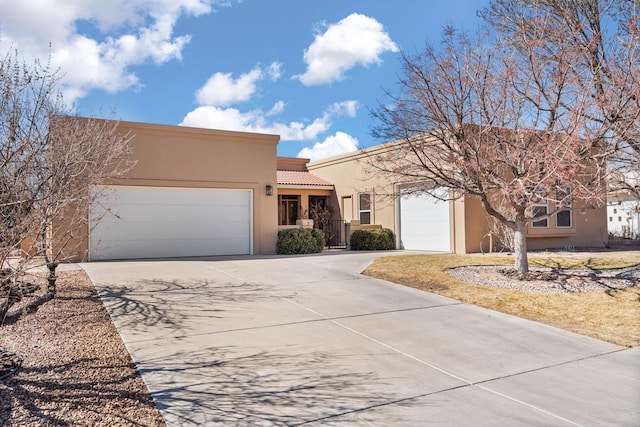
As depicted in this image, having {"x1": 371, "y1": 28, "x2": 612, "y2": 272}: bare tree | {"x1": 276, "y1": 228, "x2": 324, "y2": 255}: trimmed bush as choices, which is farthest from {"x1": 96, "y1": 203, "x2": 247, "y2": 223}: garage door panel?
{"x1": 371, "y1": 28, "x2": 612, "y2": 272}: bare tree

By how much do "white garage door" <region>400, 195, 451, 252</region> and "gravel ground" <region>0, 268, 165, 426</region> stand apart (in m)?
12.1

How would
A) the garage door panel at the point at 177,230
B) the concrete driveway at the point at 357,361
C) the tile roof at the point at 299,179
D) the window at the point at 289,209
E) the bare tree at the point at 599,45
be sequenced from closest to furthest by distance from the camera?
the concrete driveway at the point at 357,361, the bare tree at the point at 599,45, the garage door panel at the point at 177,230, the tile roof at the point at 299,179, the window at the point at 289,209

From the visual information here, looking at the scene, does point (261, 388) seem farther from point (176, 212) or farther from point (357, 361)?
point (176, 212)

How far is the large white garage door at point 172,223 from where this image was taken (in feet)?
45.4

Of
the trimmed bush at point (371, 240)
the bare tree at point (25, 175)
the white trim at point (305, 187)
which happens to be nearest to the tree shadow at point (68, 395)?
the bare tree at point (25, 175)

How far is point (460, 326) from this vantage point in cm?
689

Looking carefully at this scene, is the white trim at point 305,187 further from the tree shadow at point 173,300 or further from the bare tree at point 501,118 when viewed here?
the tree shadow at point 173,300

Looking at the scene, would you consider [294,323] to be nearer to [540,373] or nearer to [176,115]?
[540,373]

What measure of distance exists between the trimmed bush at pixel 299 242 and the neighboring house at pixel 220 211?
1.26 feet

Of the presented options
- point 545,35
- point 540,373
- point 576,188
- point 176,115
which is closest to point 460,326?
point 540,373

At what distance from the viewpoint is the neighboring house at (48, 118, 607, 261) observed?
14094 millimetres

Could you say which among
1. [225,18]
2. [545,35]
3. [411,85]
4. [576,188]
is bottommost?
[576,188]

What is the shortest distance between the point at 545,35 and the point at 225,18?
8.34 metres

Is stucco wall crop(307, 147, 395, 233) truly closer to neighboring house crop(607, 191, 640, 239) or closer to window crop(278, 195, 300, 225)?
window crop(278, 195, 300, 225)
